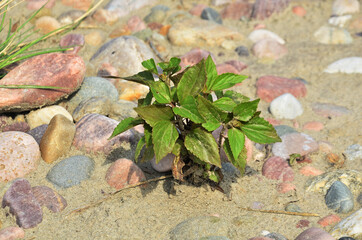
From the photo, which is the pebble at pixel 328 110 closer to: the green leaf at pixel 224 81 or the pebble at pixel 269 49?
the pebble at pixel 269 49

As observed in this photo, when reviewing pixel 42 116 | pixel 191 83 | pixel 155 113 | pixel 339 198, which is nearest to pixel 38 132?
pixel 42 116

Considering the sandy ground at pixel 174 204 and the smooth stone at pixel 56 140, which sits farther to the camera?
the smooth stone at pixel 56 140

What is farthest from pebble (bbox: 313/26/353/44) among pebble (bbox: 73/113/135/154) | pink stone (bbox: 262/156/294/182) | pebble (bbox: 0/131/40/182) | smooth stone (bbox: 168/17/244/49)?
pebble (bbox: 0/131/40/182)

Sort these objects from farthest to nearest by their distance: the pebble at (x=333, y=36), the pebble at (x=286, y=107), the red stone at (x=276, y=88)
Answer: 1. the pebble at (x=333, y=36)
2. the red stone at (x=276, y=88)
3. the pebble at (x=286, y=107)

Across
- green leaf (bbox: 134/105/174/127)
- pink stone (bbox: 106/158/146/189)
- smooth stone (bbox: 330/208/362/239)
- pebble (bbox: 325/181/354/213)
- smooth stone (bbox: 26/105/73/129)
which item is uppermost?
green leaf (bbox: 134/105/174/127)

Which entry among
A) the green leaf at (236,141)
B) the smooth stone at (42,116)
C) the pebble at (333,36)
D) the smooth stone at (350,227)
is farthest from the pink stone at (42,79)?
the pebble at (333,36)

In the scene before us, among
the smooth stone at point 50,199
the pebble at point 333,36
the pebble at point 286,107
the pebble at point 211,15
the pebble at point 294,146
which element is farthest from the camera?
the pebble at point 211,15

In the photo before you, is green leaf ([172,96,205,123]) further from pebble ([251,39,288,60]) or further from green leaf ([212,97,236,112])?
pebble ([251,39,288,60])

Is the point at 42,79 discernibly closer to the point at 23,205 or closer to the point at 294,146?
the point at 23,205

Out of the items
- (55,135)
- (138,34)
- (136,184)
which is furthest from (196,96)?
(138,34)
